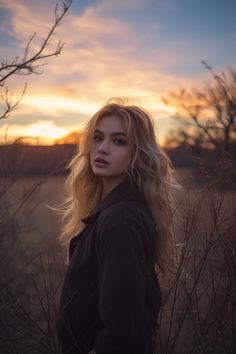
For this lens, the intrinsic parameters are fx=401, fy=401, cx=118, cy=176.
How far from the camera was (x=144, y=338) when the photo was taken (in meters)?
2.05

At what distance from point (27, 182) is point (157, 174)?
4.36 meters

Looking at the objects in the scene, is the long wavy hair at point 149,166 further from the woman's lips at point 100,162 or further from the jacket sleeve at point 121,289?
the jacket sleeve at point 121,289

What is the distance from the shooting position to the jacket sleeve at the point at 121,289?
185 centimetres

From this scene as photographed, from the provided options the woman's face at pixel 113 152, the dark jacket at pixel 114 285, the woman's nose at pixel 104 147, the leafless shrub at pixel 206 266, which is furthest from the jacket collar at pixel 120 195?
the leafless shrub at pixel 206 266

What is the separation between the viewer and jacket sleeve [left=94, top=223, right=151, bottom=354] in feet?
6.08

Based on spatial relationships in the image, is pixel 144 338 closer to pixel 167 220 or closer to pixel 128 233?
pixel 128 233

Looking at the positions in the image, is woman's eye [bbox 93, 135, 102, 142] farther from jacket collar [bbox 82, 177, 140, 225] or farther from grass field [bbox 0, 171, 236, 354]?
grass field [bbox 0, 171, 236, 354]

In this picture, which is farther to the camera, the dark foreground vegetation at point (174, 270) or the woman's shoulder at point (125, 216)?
the dark foreground vegetation at point (174, 270)

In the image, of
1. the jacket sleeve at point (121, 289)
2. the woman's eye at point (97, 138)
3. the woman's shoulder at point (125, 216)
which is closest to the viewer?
the jacket sleeve at point (121, 289)

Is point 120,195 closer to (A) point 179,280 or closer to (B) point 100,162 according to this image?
(B) point 100,162

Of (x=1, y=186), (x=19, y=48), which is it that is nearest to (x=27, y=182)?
(x=1, y=186)

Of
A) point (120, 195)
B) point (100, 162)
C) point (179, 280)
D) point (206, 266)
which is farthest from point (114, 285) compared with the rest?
point (206, 266)

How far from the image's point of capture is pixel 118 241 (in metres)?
1.88

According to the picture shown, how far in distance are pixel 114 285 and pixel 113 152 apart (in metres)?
0.92
